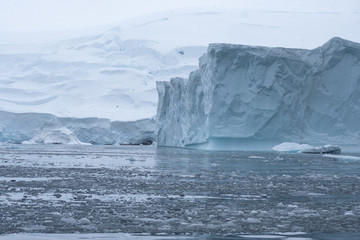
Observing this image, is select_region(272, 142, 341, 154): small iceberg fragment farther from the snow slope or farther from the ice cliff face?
the snow slope

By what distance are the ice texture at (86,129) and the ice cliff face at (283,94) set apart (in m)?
14.9

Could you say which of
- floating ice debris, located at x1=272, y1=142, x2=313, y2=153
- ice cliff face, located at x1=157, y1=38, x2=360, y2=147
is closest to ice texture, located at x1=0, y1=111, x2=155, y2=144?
ice cliff face, located at x1=157, y1=38, x2=360, y2=147

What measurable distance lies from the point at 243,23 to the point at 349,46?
181ft

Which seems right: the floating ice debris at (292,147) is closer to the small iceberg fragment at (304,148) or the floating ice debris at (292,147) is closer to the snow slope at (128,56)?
the small iceberg fragment at (304,148)

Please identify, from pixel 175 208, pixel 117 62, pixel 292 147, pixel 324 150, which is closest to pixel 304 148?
pixel 292 147

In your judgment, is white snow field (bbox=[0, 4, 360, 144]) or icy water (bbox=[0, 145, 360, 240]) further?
white snow field (bbox=[0, 4, 360, 144])

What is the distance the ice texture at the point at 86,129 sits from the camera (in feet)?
130

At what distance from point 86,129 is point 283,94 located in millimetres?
19345

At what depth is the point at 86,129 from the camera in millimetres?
40719

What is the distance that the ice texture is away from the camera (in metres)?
39.5

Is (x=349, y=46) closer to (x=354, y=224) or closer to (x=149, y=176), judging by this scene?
(x=149, y=176)

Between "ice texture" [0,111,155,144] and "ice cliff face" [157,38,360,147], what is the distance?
14856mm

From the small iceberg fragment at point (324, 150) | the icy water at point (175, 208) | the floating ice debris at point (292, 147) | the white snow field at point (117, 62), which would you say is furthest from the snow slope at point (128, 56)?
the icy water at point (175, 208)

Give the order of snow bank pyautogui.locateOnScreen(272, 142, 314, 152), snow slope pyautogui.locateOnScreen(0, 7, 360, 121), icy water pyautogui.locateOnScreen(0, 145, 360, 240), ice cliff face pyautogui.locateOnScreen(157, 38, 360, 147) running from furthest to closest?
1. snow slope pyautogui.locateOnScreen(0, 7, 360, 121)
2. ice cliff face pyautogui.locateOnScreen(157, 38, 360, 147)
3. snow bank pyautogui.locateOnScreen(272, 142, 314, 152)
4. icy water pyautogui.locateOnScreen(0, 145, 360, 240)
